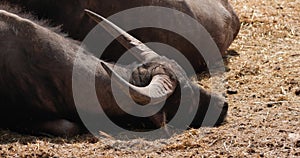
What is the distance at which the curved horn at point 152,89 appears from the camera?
5807 millimetres

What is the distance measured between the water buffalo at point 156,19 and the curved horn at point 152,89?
3.64 feet

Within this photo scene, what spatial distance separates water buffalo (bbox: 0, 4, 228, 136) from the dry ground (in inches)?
7.8

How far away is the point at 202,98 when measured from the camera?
668 cm

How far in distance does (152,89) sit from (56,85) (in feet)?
2.72

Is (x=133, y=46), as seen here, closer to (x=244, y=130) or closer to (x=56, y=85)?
(x=56, y=85)

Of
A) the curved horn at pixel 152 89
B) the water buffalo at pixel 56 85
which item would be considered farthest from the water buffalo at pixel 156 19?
the curved horn at pixel 152 89

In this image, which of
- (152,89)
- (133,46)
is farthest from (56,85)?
(152,89)

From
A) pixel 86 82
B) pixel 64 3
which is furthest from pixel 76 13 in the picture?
pixel 86 82

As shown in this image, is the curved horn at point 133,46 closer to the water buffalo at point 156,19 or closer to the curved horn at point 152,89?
the curved horn at point 152,89

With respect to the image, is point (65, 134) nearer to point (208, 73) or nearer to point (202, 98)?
point (202, 98)

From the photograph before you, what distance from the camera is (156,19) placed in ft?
25.6

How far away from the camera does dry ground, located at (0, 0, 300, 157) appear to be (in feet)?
19.4

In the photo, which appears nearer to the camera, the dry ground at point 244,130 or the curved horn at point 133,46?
the dry ground at point 244,130

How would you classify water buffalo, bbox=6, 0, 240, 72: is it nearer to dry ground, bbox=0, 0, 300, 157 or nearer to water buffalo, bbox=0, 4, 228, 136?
dry ground, bbox=0, 0, 300, 157
